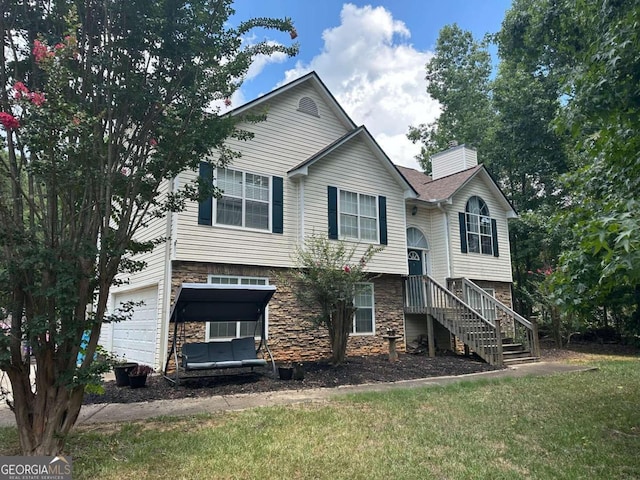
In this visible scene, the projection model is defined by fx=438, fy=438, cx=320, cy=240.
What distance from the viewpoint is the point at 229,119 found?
540 cm

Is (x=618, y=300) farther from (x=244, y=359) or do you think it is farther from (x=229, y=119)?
(x=244, y=359)

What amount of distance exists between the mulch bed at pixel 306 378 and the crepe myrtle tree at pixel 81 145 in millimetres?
3220

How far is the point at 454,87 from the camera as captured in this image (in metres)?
28.4

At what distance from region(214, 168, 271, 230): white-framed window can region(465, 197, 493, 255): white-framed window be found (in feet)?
27.3

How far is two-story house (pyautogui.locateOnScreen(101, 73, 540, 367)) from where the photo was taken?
10.5 meters

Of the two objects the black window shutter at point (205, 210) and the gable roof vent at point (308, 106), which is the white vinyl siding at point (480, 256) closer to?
the gable roof vent at point (308, 106)

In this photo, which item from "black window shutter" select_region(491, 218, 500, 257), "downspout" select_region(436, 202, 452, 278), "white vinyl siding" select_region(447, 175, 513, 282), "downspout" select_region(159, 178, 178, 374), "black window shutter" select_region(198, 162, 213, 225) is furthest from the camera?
"black window shutter" select_region(491, 218, 500, 257)

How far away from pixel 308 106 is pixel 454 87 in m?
18.6

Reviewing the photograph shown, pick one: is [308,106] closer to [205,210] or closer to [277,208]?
[277,208]

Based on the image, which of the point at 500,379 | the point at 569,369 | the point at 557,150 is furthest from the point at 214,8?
the point at 557,150

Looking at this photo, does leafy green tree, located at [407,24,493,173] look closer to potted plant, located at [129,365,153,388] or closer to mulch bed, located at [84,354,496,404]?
mulch bed, located at [84,354,496,404]

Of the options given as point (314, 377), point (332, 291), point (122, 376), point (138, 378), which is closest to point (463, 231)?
point (332, 291)

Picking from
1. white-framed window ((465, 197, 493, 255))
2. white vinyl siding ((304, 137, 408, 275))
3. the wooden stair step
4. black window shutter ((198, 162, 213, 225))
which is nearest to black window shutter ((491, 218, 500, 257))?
white-framed window ((465, 197, 493, 255))

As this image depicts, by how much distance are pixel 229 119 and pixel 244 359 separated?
17.9 feet
